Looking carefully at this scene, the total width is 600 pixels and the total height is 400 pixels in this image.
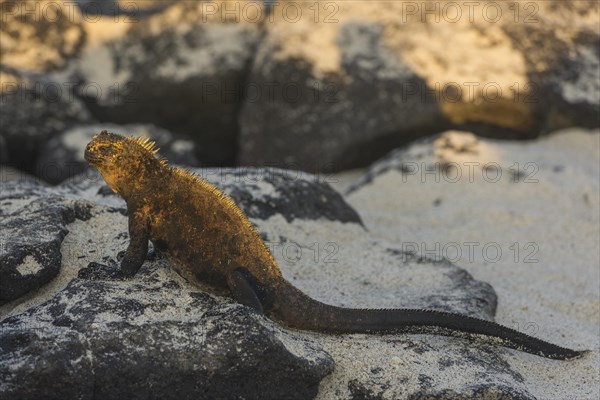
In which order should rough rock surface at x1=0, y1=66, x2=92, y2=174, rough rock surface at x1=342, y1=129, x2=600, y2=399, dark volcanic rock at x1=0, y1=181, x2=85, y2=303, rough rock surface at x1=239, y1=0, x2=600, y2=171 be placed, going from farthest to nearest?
rough rock surface at x1=0, y1=66, x2=92, y2=174 < rough rock surface at x1=239, y1=0, x2=600, y2=171 < rough rock surface at x1=342, y1=129, x2=600, y2=399 < dark volcanic rock at x1=0, y1=181, x2=85, y2=303

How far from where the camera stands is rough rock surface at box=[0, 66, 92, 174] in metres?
7.20

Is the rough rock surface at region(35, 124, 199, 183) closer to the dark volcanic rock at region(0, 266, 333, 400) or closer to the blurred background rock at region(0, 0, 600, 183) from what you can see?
the blurred background rock at region(0, 0, 600, 183)

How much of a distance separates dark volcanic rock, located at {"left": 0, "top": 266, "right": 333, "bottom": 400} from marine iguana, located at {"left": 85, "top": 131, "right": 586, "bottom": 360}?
0.20 metres

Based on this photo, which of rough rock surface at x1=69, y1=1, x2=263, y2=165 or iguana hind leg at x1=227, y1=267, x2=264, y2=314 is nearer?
iguana hind leg at x1=227, y1=267, x2=264, y2=314

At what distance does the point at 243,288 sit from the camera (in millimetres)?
3504

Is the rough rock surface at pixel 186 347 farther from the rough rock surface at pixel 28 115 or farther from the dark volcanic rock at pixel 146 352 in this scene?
the rough rock surface at pixel 28 115

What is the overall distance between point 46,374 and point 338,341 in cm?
124

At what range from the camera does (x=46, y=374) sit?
2867 millimetres

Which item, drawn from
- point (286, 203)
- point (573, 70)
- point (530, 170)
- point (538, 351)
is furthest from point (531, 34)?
point (538, 351)

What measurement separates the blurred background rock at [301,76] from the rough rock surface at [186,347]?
124 inches

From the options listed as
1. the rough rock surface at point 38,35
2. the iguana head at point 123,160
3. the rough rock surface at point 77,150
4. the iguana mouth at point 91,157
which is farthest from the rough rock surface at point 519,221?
the rough rock surface at point 38,35

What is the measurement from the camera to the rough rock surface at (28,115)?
720 centimetres

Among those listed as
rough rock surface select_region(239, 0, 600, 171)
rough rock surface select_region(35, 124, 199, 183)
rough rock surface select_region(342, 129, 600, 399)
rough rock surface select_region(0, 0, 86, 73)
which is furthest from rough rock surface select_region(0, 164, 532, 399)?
rough rock surface select_region(0, 0, 86, 73)

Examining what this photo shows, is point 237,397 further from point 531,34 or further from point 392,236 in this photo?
point 531,34
